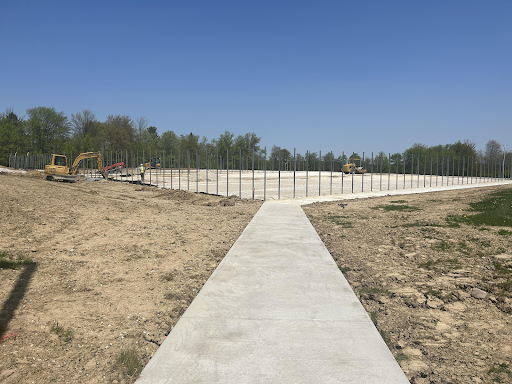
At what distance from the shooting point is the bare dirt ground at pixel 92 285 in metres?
3.17

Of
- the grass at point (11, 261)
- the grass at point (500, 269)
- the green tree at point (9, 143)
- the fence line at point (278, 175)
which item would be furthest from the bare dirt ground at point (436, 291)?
the green tree at point (9, 143)

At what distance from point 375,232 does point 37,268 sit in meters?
7.88

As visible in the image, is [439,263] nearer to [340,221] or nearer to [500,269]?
[500,269]

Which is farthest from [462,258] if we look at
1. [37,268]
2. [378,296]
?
[37,268]

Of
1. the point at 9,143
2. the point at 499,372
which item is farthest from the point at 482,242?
the point at 9,143

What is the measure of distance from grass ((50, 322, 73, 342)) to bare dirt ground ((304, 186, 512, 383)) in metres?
3.37

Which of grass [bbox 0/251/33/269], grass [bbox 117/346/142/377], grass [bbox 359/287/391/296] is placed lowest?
grass [bbox 117/346/142/377]

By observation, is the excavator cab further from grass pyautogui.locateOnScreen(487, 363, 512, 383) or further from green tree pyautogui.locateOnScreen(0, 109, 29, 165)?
green tree pyautogui.locateOnScreen(0, 109, 29, 165)

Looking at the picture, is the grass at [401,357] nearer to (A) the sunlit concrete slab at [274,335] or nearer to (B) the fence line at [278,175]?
(A) the sunlit concrete slab at [274,335]

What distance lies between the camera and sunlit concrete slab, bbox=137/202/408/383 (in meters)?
2.74

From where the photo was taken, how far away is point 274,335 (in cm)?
336

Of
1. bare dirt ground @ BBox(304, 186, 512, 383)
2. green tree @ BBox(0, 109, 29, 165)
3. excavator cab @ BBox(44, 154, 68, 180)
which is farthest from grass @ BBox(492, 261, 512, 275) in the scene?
green tree @ BBox(0, 109, 29, 165)

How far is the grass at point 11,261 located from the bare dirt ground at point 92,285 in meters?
0.10

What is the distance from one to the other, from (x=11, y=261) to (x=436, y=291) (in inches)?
274
